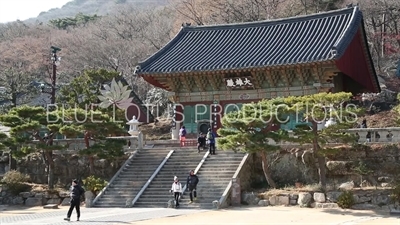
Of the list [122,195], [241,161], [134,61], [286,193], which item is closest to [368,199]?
[286,193]

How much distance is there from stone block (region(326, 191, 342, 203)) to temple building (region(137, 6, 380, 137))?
897 cm

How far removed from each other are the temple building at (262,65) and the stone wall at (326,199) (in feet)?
29.4

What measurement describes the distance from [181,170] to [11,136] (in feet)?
29.5

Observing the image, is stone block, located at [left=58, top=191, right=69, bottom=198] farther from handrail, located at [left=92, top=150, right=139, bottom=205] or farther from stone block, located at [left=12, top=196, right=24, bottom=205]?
handrail, located at [left=92, top=150, right=139, bottom=205]

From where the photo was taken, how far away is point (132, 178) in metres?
25.7

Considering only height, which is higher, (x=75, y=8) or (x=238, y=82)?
(x=75, y=8)

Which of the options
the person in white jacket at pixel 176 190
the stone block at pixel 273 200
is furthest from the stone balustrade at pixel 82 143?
the stone block at pixel 273 200

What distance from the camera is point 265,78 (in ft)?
102

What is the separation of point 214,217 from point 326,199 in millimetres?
5175

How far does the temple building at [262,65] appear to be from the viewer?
29531mm

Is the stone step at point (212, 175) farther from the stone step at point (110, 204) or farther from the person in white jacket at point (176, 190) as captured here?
the stone step at point (110, 204)

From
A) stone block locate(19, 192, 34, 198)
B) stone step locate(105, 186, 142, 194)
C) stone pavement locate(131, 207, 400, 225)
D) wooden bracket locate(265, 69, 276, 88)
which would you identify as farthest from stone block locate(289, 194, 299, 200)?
stone block locate(19, 192, 34, 198)

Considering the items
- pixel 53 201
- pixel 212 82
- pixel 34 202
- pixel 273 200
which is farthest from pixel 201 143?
pixel 34 202

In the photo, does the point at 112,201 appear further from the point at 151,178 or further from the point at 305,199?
the point at 305,199
